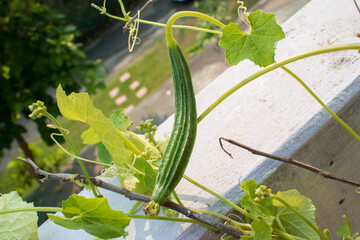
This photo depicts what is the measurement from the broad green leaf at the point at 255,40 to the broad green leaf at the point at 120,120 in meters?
0.30

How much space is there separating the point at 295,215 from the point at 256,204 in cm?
10

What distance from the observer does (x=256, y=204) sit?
0.76 metres

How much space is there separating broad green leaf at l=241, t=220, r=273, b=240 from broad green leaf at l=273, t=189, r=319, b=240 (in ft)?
0.20

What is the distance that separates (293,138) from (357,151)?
8.2 inches

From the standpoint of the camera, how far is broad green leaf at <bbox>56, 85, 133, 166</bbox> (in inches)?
30.4

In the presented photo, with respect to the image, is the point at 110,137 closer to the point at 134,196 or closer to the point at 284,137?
the point at 134,196

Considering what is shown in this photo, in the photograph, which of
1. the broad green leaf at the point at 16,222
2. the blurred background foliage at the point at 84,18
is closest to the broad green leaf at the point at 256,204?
the broad green leaf at the point at 16,222

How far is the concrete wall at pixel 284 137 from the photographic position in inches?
36.4

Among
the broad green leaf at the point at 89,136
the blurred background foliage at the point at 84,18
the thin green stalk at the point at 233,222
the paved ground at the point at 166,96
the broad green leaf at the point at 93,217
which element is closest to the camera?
the broad green leaf at the point at 93,217

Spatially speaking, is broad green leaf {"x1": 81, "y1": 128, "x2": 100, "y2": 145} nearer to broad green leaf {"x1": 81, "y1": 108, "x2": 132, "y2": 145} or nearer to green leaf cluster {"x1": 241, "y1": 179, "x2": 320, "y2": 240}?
broad green leaf {"x1": 81, "y1": 108, "x2": 132, "y2": 145}

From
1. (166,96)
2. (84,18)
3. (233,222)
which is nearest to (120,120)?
(233,222)

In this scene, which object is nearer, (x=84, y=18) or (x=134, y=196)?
(x=134, y=196)

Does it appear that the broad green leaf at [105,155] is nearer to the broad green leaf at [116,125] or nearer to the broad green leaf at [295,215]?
the broad green leaf at [116,125]

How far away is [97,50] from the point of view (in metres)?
4.99
